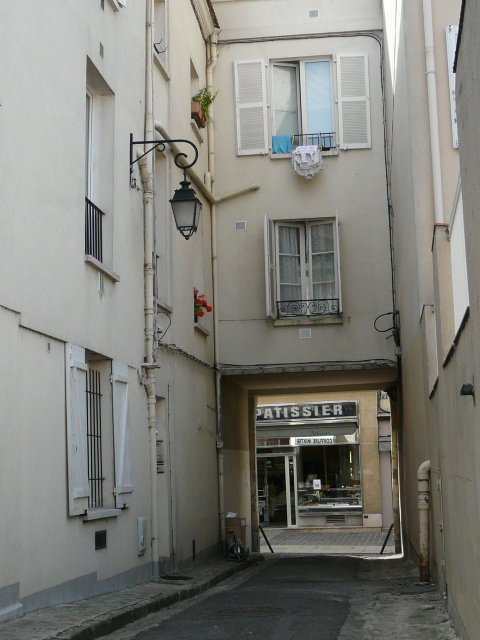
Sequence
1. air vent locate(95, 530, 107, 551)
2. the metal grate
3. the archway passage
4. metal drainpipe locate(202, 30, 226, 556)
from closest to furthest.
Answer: air vent locate(95, 530, 107, 551)
the metal grate
metal drainpipe locate(202, 30, 226, 556)
the archway passage

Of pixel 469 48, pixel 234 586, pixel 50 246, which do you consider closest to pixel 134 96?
pixel 50 246

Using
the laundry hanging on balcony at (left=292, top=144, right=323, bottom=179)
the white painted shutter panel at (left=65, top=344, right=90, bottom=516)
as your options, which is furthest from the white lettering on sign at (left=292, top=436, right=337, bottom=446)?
the white painted shutter panel at (left=65, top=344, right=90, bottom=516)

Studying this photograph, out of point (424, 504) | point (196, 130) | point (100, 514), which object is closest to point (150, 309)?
point (100, 514)

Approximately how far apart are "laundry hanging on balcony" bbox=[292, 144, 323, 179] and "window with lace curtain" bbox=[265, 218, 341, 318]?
2.96ft

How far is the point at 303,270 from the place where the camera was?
55.1 ft

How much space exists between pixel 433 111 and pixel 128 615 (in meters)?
6.71

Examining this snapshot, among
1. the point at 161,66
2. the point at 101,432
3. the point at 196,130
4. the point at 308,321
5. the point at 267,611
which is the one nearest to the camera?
the point at 267,611

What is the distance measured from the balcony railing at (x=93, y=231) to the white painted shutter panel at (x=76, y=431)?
1281 millimetres

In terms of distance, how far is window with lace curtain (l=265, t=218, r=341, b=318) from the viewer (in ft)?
53.8

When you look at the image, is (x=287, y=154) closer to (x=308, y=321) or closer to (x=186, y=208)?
(x=308, y=321)

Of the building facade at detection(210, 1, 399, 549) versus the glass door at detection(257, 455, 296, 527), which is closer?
the building facade at detection(210, 1, 399, 549)

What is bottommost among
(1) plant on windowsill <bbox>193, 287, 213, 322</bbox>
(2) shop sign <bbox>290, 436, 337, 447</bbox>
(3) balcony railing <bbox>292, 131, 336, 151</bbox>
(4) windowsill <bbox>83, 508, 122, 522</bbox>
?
(4) windowsill <bbox>83, 508, 122, 522</bbox>

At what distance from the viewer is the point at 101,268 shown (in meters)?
9.85

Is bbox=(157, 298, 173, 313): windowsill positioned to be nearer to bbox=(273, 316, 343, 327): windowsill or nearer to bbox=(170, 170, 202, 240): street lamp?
bbox=(170, 170, 202, 240): street lamp
